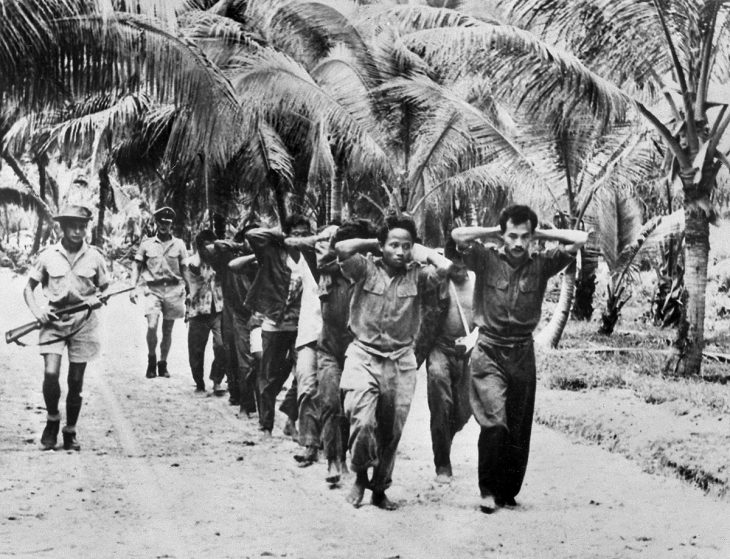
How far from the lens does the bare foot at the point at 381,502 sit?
200 inches

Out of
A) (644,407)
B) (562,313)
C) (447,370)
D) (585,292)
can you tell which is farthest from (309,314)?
(585,292)

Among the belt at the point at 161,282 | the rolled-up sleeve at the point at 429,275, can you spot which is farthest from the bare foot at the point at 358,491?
the belt at the point at 161,282

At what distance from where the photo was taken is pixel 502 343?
5.11 metres

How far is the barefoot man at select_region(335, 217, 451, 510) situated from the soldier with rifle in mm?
2012

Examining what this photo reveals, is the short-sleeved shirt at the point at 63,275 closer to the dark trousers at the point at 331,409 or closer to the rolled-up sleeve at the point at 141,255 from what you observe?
the dark trousers at the point at 331,409

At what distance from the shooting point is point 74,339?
623 cm

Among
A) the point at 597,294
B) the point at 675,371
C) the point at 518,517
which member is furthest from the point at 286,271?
the point at 597,294

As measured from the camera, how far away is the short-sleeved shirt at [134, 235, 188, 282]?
955cm

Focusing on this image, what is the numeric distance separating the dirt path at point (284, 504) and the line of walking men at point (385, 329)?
0.82ft

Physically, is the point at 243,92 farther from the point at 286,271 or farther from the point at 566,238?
the point at 566,238

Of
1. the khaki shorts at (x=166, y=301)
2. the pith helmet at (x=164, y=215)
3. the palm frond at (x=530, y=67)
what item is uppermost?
the palm frond at (x=530, y=67)

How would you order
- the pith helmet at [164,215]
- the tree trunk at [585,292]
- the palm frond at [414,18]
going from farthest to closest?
the tree trunk at [585,292] < the pith helmet at [164,215] < the palm frond at [414,18]

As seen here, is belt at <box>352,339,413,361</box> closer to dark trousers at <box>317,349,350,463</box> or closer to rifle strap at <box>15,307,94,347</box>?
dark trousers at <box>317,349,350,463</box>

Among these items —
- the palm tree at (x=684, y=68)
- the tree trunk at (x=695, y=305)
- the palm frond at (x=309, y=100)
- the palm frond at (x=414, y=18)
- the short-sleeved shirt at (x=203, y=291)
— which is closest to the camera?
the palm tree at (x=684, y=68)
